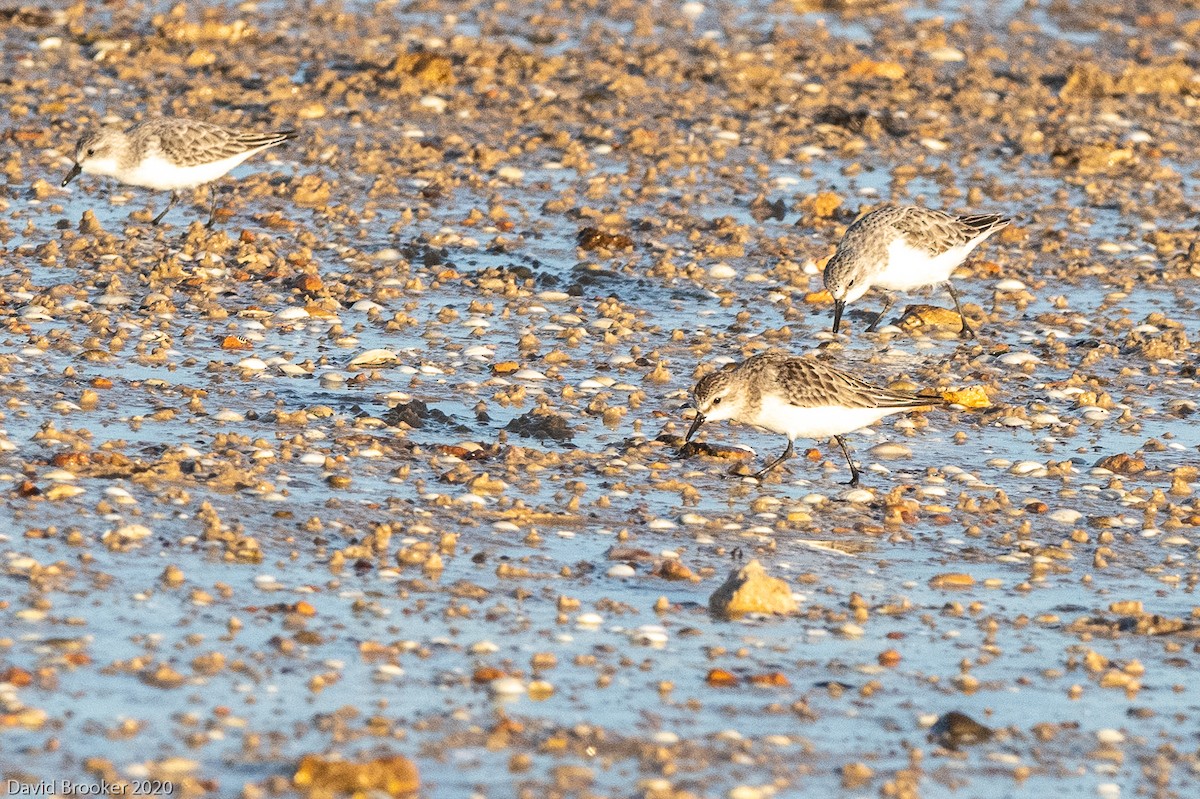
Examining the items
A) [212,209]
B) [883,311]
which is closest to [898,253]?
[883,311]

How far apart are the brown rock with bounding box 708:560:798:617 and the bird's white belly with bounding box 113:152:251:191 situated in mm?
7027

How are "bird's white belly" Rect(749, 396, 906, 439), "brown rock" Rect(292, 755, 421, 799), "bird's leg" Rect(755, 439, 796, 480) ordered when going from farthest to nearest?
"bird's leg" Rect(755, 439, 796, 480), "bird's white belly" Rect(749, 396, 906, 439), "brown rock" Rect(292, 755, 421, 799)

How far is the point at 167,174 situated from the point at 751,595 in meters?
7.20

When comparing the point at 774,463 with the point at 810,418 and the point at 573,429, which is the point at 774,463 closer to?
the point at 810,418

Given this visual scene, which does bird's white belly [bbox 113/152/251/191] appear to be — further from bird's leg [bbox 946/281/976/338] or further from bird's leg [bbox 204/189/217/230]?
bird's leg [bbox 946/281/976/338]

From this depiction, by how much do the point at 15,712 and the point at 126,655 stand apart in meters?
0.61

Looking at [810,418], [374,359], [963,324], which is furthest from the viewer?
[963,324]

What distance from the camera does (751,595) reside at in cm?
755

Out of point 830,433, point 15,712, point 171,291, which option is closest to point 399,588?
point 15,712

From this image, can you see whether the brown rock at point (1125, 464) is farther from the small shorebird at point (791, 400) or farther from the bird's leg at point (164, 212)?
the bird's leg at point (164, 212)

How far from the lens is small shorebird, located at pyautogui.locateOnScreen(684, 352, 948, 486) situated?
9.21m

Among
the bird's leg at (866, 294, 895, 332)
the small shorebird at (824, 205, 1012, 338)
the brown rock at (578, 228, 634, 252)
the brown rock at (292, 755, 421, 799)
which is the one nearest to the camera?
the brown rock at (292, 755, 421, 799)

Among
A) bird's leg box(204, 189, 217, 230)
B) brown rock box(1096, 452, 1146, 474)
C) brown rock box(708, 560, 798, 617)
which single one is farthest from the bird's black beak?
brown rock box(1096, 452, 1146, 474)

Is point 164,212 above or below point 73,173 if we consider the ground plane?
below
